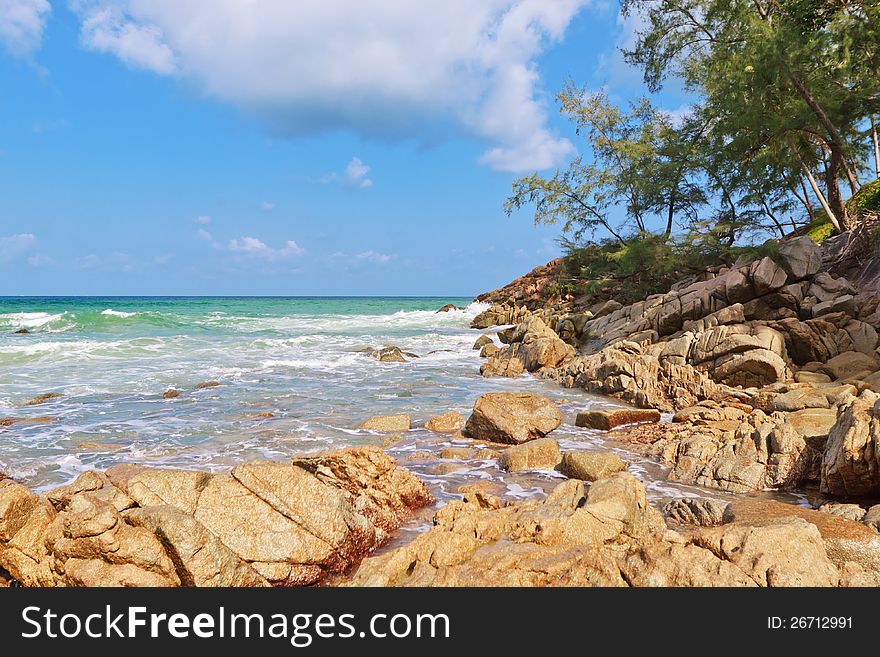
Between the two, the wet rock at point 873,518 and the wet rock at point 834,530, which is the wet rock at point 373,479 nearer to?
the wet rock at point 834,530

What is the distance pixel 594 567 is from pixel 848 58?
61.2 ft

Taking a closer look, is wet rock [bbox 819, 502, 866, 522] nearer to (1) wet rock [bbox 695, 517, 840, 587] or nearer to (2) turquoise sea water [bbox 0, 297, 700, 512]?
(1) wet rock [bbox 695, 517, 840, 587]

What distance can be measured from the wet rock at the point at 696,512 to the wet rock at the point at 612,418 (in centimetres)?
469

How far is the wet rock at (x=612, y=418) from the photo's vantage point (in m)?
11.0

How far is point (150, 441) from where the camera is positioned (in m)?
10.0

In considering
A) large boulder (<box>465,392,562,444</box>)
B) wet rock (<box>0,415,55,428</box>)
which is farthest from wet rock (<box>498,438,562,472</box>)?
wet rock (<box>0,415,55,428</box>)

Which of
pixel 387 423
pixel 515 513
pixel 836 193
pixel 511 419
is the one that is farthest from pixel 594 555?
pixel 836 193

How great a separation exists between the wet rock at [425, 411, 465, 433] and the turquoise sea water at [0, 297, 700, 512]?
15.8 inches

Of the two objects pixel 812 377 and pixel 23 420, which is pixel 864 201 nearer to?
pixel 812 377

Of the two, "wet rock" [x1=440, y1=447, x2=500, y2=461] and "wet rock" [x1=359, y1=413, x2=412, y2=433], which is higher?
"wet rock" [x1=359, y1=413, x2=412, y2=433]

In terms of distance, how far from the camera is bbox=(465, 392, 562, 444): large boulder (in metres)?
9.95

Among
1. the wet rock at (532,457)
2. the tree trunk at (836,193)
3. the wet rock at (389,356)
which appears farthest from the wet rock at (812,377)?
the wet rock at (389,356)
